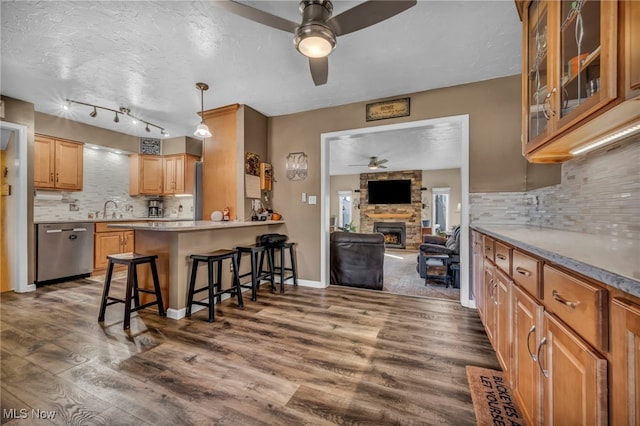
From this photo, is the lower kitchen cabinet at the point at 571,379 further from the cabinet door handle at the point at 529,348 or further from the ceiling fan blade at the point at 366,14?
the ceiling fan blade at the point at 366,14

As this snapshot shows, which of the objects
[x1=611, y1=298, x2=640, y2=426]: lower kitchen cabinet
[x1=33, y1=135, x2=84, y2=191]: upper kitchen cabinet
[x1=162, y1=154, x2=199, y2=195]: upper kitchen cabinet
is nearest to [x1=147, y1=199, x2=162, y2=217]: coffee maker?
[x1=162, y1=154, x2=199, y2=195]: upper kitchen cabinet

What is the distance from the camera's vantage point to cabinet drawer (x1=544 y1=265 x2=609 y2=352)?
0.70 metres

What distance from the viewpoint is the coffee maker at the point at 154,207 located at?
592 centimetres

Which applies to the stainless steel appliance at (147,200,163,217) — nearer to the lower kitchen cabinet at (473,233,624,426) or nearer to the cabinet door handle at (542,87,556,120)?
the lower kitchen cabinet at (473,233,624,426)

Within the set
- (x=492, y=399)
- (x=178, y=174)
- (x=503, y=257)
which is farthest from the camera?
(x=178, y=174)

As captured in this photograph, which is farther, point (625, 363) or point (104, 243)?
point (104, 243)

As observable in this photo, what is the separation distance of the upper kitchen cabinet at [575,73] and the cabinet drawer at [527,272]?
675 mm

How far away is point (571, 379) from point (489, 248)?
4.31ft

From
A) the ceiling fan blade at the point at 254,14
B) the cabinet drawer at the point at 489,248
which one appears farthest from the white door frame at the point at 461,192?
the ceiling fan blade at the point at 254,14

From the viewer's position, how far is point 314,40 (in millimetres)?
1795

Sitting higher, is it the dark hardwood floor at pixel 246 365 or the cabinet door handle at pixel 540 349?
the cabinet door handle at pixel 540 349

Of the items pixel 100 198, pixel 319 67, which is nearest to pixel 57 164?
pixel 100 198

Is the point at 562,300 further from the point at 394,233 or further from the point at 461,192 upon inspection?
the point at 394,233

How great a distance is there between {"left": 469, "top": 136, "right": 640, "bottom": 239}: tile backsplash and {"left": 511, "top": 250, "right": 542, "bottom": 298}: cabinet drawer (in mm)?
597
